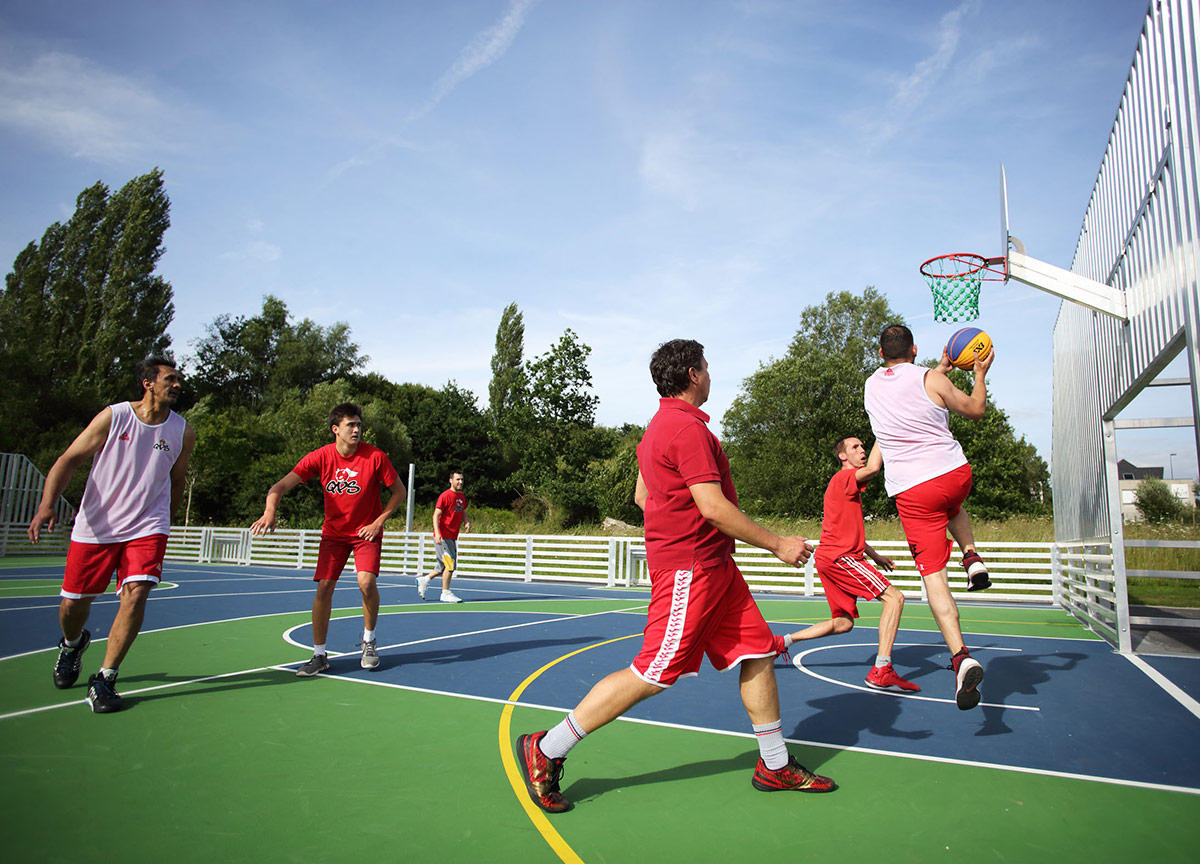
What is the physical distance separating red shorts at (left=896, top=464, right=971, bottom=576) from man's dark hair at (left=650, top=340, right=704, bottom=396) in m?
1.82

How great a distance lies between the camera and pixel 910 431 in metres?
4.31

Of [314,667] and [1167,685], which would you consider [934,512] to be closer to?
[1167,685]

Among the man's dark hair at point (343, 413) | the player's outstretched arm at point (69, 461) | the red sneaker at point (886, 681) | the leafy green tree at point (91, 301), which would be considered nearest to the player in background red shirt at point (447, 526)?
the man's dark hair at point (343, 413)

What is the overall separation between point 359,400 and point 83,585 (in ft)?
148

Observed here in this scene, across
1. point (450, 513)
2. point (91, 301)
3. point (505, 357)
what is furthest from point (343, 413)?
point (505, 357)

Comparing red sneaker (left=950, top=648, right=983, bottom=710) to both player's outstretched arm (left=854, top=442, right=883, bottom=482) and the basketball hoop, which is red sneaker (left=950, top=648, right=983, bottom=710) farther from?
the basketball hoop

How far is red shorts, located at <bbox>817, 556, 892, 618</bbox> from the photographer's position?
523 cm

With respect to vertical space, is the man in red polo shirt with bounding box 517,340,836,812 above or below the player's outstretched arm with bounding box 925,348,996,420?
below

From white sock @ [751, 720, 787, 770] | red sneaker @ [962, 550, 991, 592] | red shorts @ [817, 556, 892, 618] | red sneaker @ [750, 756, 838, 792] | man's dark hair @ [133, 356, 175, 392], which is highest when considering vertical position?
man's dark hair @ [133, 356, 175, 392]

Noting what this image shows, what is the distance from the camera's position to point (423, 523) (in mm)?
35438

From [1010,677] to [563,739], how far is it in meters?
4.24

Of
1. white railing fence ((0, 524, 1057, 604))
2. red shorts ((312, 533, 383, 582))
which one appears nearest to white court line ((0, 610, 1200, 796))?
red shorts ((312, 533, 383, 582))

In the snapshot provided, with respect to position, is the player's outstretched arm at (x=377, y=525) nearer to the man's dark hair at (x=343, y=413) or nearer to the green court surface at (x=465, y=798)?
the man's dark hair at (x=343, y=413)

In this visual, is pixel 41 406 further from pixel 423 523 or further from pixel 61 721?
pixel 61 721
